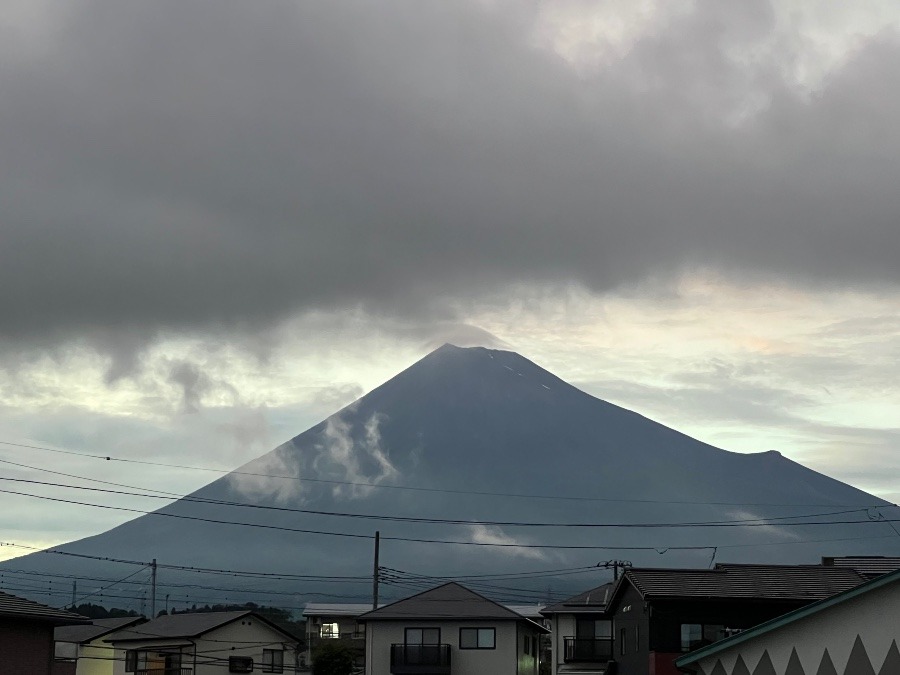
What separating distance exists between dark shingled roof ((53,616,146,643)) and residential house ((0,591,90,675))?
22.5 meters

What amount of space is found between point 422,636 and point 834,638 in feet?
140

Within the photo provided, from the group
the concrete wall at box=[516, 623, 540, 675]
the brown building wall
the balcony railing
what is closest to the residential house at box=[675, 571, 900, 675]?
the brown building wall

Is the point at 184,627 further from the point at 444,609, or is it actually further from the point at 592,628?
the point at 592,628

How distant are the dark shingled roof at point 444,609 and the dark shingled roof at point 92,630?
1387cm

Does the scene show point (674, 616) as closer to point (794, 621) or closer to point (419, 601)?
point (794, 621)

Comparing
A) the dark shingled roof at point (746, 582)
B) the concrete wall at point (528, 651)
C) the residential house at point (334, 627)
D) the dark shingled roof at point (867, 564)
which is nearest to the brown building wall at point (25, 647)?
the dark shingled roof at point (746, 582)

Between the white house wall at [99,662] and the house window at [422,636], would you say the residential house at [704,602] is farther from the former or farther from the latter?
the white house wall at [99,662]

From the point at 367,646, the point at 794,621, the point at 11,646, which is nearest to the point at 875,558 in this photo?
the point at 367,646

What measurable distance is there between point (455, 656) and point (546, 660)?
89.7ft

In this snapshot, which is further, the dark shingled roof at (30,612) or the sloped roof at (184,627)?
the sloped roof at (184,627)

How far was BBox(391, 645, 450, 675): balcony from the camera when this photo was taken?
197 feet

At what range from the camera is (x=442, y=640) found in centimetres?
6131

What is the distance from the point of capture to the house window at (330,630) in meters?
77.2

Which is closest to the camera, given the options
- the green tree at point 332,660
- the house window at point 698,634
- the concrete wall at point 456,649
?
the house window at point 698,634
